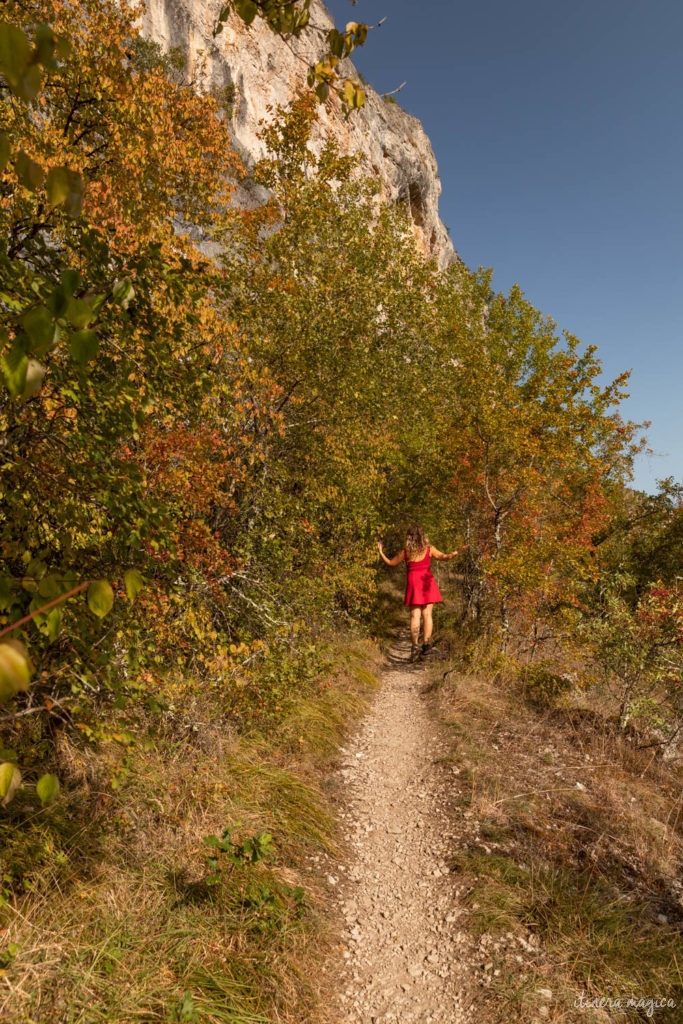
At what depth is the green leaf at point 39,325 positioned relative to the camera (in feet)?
3.09

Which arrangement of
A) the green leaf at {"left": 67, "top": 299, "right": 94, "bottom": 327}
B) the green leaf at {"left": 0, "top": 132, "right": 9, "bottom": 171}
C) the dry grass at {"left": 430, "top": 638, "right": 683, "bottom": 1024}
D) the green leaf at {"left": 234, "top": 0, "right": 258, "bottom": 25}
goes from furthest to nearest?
the dry grass at {"left": 430, "top": 638, "right": 683, "bottom": 1024}
the green leaf at {"left": 234, "top": 0, "right": 258, "bottom": 25}
the green leaf at {"left": 67, "top": 299, "right": 94, "bottom": 327}
the green leaf at {"left": 0, "top": 132, "right": 9, "bottom": 171}

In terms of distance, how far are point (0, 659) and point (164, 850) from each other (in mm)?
→ 4276

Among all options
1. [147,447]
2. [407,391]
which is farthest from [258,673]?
[407,391]

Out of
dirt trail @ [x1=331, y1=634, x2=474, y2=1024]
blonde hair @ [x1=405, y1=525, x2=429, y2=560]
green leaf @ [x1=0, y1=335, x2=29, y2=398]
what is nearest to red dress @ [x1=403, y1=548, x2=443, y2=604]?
blonde hair @ [x1=405, y1=525, x2=429, y2=560]

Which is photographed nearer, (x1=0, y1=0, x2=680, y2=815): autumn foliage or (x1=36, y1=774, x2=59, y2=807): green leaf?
(x1=36, y1=774, x2=59, y2=807): green leaf

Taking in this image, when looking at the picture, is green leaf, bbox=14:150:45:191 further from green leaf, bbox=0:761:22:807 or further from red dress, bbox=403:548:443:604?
red dress, bbox=403:548:443:604

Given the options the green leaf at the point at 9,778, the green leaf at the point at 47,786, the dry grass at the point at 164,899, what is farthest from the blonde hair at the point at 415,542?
the green leaf at the point at 9,778

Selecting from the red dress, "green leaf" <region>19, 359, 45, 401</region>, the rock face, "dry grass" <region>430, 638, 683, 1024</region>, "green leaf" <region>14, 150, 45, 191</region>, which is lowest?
"dry grass" <region>430, 638, 683, 1024</region>

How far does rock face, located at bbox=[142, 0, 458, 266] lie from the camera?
133 feet

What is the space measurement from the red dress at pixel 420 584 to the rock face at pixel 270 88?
104 feet

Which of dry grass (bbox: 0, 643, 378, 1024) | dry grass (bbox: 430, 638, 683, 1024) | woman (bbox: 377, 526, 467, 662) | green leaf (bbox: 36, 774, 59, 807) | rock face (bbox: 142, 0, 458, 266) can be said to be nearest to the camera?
green leaf (bbox: 36, 774, 59, 807)

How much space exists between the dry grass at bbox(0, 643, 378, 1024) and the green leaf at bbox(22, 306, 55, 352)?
3.39m

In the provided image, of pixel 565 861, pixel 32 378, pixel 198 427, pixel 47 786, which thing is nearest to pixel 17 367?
pixel 32 378

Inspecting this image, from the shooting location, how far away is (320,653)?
6887mm
